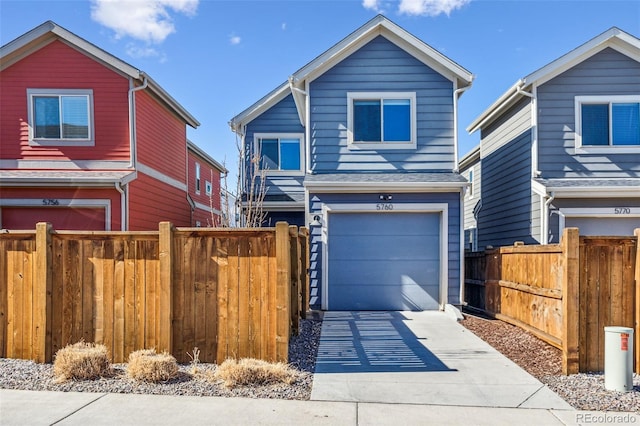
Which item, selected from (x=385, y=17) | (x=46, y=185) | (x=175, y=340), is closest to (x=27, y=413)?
(x=175, y=340)

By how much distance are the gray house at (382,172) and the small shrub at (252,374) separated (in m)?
4.92

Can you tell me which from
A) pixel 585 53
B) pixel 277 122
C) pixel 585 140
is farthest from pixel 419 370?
pixel 277 122

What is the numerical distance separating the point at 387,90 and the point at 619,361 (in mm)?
7647

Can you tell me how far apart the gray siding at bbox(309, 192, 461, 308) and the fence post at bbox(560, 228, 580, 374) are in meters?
4.38

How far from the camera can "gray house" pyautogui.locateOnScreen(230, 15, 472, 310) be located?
10.2 m

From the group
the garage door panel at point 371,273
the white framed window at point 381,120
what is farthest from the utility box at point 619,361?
the white framed window at point 381,120

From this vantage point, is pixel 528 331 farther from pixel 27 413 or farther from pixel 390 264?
pixel 27 413

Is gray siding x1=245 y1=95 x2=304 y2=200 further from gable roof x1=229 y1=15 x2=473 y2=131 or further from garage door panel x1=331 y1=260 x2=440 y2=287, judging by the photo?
garage door panel x1=331 y1=260 x2=440 y2=287

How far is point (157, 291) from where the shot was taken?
232 inches

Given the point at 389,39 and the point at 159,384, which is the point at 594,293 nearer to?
the point at 159,384

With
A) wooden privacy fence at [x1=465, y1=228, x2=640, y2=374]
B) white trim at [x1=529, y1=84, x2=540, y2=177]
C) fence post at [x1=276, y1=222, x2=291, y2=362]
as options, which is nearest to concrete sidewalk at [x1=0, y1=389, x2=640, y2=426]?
fence post at [x1=276, y1=222, x2=291, y2=362]

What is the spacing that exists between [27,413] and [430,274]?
806 cm

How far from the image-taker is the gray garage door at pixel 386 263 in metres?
10.2

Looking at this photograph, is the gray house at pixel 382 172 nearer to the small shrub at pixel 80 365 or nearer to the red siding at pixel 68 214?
the red siding at pixel 68 214
